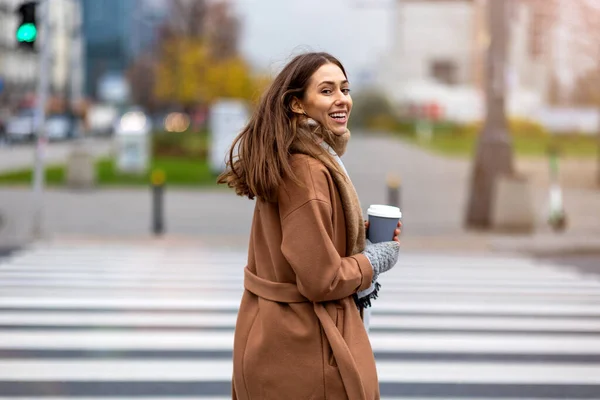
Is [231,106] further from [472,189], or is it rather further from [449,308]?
[449,308]

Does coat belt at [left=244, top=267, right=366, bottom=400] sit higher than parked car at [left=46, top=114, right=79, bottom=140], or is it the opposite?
coat belt at [left=244, top=267, right=366, bottom=400]

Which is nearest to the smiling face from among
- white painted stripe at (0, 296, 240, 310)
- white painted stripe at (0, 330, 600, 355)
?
white painted stripe at (0, 330, 600, 355)

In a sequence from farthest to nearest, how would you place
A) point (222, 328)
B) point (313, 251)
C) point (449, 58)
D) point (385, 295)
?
point (449, 58) < point (385, 295) < point (222, 328) < point (313, 251)

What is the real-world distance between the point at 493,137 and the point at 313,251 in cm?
1198

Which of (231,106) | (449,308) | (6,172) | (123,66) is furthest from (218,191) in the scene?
(123,66)

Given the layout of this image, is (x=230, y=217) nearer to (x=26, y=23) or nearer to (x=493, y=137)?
(x=493, y=137)

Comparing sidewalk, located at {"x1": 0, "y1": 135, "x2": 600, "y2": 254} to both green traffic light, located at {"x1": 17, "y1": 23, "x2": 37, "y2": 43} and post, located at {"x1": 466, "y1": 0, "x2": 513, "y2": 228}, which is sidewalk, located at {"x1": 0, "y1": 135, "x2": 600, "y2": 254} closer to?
post, located at {"x1": 466, "y1": 0, "x2": 513, "y2": 228}

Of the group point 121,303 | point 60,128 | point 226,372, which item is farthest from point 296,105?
point 60,128

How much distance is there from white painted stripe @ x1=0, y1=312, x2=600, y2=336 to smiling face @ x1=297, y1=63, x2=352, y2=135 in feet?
15.9

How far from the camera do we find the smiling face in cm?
290

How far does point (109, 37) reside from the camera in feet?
444

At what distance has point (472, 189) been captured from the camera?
14.4 meters

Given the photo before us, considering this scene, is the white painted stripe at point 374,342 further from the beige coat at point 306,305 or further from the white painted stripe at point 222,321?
the beige coat at point 306,305

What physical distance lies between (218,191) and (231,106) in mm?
5326
